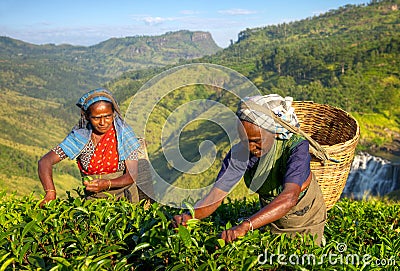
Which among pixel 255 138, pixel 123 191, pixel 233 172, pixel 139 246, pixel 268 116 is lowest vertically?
pixel 123 191

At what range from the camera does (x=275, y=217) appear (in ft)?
6.94

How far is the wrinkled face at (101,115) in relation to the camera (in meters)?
3.08

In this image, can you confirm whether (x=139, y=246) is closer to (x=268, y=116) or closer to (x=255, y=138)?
(x=255, y=138)

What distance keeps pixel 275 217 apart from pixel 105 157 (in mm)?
1765

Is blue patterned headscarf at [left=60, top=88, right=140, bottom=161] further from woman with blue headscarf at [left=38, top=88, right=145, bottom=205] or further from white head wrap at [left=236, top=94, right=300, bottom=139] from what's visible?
white head wrap at [left=236, top=94, right=300, bottom=139]

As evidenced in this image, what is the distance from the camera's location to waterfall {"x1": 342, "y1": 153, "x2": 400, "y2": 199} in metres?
34.3

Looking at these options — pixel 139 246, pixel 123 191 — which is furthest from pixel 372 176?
pixel 139 246

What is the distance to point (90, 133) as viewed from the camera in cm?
328

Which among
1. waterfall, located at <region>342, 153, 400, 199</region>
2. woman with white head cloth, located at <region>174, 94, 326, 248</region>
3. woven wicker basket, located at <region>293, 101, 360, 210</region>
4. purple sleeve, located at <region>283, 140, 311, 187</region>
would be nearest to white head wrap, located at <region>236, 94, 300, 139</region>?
woman with white head cloth, located at <region>174, 94, 326, 248</region>

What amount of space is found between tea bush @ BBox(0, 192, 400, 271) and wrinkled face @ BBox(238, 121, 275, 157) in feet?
1.82

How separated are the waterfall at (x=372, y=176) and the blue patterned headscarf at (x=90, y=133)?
3394 cm

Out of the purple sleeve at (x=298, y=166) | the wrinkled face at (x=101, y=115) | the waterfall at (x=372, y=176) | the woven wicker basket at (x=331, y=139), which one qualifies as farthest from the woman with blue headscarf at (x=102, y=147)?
the waterfall at (x=372, y=176)

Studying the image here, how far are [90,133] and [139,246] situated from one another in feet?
5.49

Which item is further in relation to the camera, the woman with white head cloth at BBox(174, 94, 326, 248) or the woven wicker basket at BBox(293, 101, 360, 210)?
the woven wicker basket at BBox(293, 101, 360, 210)
